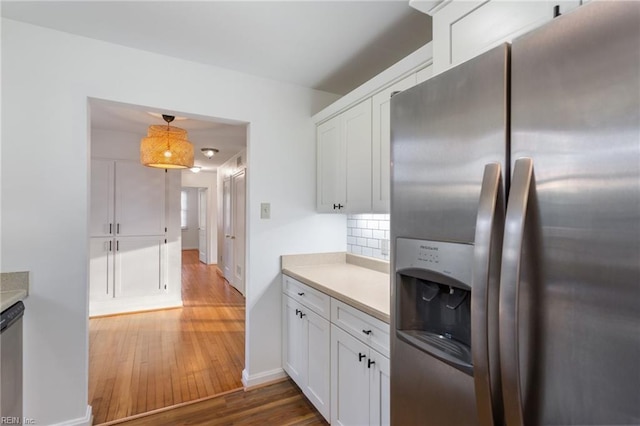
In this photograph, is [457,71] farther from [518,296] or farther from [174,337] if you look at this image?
[174,337]

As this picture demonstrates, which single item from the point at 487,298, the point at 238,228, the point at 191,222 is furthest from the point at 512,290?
the point at 191,222

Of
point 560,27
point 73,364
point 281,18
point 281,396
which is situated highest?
point 281,18

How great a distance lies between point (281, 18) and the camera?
5.65 ft

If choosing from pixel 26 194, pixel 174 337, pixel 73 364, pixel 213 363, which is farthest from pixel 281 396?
pixel 26 194

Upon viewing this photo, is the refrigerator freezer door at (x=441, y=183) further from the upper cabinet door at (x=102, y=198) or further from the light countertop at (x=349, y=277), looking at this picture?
the upper cabinet door at (x=102, y=198)

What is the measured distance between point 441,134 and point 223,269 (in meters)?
6.20

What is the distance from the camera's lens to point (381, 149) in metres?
1.90

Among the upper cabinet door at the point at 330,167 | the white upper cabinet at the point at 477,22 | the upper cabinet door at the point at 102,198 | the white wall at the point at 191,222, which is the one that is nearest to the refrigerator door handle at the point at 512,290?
the white upper cabinet at the point at 477,22

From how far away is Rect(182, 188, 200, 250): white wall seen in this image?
1039 cm

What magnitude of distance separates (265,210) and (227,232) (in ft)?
12.5

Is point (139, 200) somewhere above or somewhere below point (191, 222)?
above

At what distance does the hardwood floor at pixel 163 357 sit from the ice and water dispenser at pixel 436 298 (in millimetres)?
1940

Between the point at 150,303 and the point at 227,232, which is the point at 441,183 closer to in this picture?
the point at 150,303

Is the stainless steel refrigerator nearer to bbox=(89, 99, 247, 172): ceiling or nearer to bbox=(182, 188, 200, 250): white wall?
bbox=(89, 99, 247, 172): ceiling
